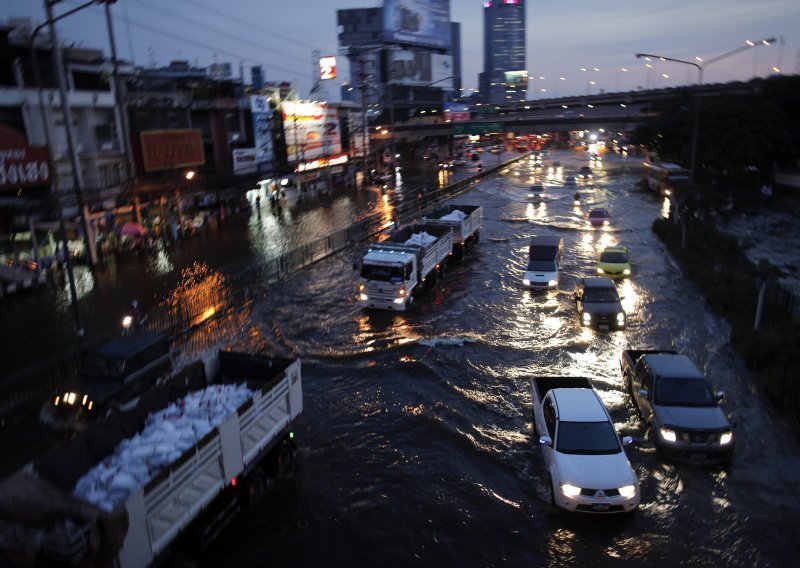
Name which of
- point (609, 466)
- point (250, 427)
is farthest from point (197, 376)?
point (609, 466)

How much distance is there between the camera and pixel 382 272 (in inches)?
880

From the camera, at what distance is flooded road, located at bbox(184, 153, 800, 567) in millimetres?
10016

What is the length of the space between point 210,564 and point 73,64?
35.3m

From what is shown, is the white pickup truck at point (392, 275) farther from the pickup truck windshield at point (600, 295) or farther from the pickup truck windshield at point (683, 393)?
the pickup truck windshield at point (683, 393)

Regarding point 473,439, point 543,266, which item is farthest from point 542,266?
point 473,439

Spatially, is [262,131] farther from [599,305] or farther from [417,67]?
[417,67]

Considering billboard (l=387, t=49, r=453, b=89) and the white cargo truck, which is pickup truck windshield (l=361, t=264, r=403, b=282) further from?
billboard (l=387, t=49, r=453, b=89)

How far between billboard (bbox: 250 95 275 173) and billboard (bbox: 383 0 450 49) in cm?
8661

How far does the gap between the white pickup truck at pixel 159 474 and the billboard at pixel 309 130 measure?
4645 cm

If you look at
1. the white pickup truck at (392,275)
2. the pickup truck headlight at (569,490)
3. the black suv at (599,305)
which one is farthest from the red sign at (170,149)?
the pickup truck headlight at (569,490)

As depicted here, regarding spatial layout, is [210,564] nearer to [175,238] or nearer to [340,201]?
[175,238]

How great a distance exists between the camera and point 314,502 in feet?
37.1

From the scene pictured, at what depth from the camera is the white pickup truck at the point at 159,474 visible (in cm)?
711

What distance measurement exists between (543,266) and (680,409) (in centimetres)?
1373
